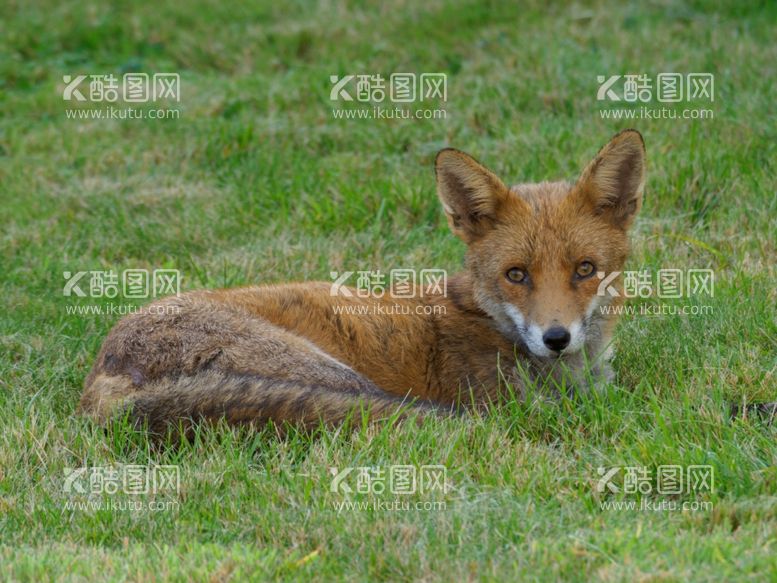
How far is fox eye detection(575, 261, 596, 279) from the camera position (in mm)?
5762

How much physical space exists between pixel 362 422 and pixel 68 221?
194 inches

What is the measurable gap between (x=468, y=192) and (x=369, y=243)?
2.07 meters

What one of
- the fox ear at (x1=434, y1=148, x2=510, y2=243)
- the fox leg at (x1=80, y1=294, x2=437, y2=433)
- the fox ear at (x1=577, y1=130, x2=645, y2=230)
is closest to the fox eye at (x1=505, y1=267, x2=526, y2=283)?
the fox ear at (x1=434, y1=148, x2=510, y2=243)

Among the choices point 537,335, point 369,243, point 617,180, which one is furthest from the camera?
point 369,243

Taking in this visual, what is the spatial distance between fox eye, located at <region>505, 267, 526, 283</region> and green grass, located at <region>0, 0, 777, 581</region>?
0.72 metres

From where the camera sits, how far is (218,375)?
5.28 metres

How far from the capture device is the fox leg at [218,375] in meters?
5.17

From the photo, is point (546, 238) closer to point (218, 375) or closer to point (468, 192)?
point (468, 192)

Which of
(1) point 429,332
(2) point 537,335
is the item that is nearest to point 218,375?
(1) point 429,332

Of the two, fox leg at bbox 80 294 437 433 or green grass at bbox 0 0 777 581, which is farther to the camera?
fox leg at bbox 80 294 437 433

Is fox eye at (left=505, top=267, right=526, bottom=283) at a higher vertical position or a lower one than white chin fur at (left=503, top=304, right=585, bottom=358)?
higher

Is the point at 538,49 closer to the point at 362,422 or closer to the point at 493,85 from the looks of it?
the point at 493,85

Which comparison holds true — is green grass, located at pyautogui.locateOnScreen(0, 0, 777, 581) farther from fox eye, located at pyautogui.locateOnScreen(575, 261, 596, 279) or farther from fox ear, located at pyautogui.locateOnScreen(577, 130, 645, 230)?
fox ear, located at pyautogui.locateOnScreen(577, 130, 645, 230)

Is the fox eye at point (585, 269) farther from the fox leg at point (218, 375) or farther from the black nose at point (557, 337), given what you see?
the fox leg at point (218, 375)
